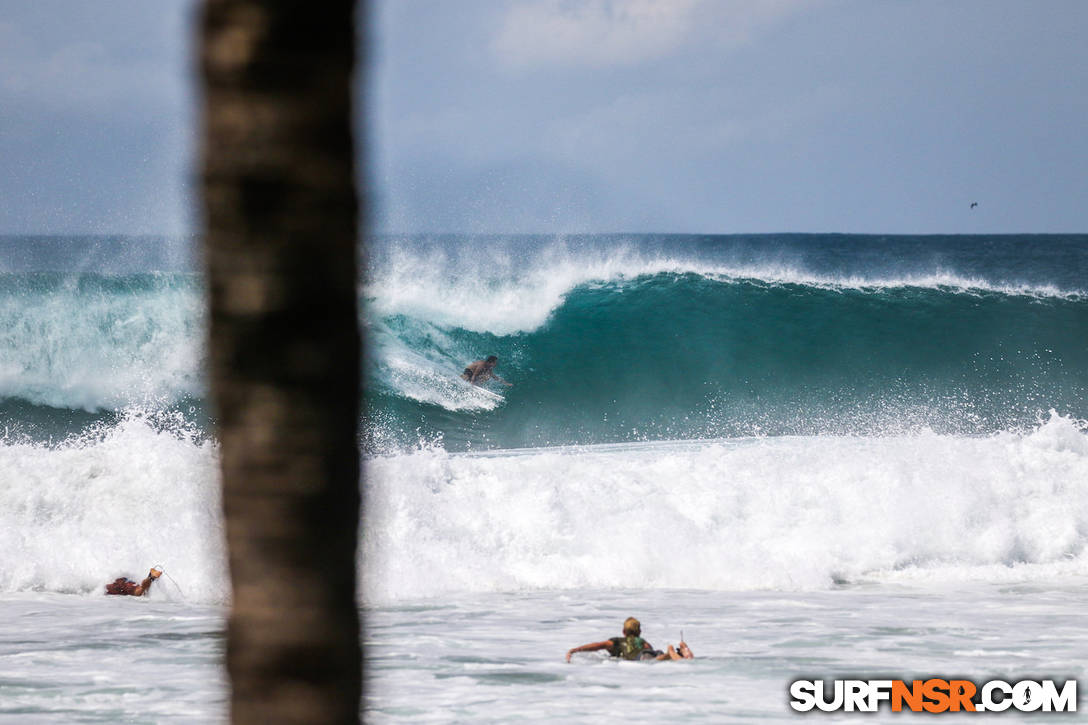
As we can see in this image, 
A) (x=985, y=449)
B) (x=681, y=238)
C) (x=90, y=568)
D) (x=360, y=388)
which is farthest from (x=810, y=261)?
(x=360, y=388)

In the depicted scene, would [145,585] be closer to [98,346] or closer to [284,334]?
[284,334]

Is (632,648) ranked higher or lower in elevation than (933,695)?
higher

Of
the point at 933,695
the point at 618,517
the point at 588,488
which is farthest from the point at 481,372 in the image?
the point at 933,695

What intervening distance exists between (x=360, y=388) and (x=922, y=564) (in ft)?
34.6

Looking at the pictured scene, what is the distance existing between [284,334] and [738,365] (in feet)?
72.5

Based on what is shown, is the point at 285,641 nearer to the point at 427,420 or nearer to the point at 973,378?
the point at 427,420

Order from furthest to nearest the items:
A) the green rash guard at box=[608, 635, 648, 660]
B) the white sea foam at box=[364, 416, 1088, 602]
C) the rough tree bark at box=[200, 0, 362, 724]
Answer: the white sea foam at box=[364, 416, 1088, 602] < the green rash guard at box=[608, 635, 648, 660] < the rough tree bark at box=[200, 0, 362, 724]

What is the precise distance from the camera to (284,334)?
1392 millimetres

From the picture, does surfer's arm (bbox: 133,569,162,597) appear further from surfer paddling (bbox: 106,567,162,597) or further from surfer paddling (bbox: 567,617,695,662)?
surfer paddling (bbox: 567,617,695,662)

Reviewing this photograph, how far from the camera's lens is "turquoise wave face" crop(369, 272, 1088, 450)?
66.3ft

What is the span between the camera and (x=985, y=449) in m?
13.1

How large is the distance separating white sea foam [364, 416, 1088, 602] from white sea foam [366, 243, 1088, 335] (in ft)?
34.7

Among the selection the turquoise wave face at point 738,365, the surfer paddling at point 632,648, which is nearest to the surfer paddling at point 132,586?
the surfer paddling at point 632,648

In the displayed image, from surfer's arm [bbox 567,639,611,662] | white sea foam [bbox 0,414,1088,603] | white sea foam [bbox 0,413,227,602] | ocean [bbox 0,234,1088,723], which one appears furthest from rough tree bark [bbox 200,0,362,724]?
white sea foam [bbox 0,413,227,602]
